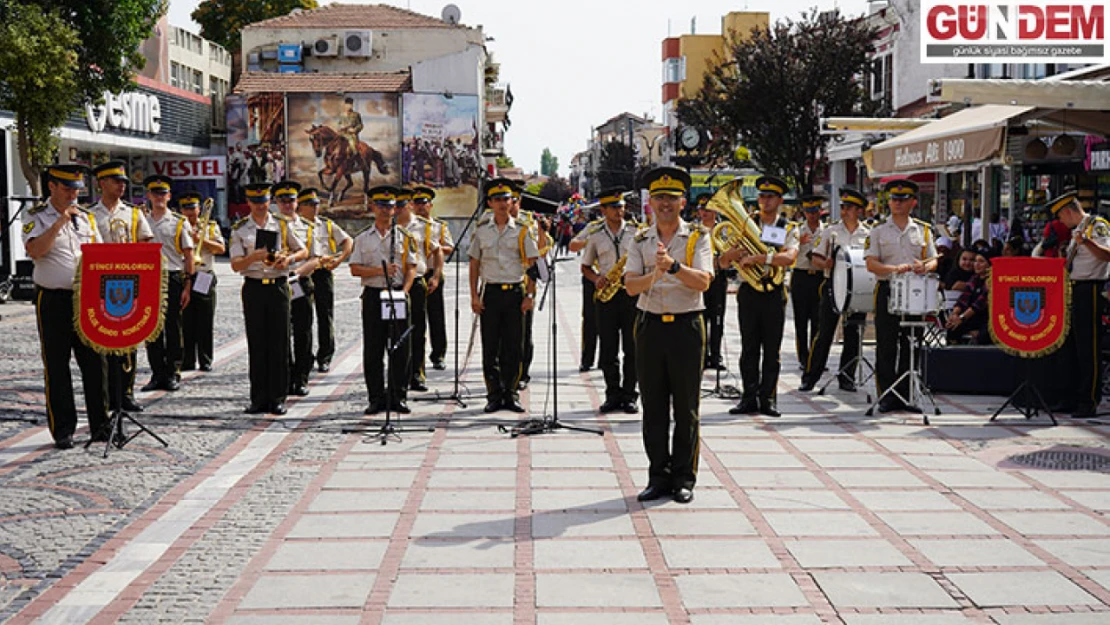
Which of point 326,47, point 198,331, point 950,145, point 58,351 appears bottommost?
point 198,331

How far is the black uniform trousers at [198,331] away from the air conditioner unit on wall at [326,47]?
49119mm

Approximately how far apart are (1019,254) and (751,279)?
156 inches

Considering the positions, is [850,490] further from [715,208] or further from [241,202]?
[241,202]

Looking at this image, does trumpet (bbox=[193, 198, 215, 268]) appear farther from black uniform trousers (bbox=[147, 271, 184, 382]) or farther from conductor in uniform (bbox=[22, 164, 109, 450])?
conductor in uniform (bbox=[22, 164, 109, 450])

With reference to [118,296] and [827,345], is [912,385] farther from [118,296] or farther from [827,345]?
[118,296]

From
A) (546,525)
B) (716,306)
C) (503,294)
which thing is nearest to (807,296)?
(716,306)

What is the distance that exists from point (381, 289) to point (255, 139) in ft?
149

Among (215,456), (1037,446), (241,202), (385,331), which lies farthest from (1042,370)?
(241,202)

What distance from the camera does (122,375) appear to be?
10.4m

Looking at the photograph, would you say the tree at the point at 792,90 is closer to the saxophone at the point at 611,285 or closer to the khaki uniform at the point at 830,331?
the khaki uniform at the point at 830,331

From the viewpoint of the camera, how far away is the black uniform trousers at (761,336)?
36.3ft

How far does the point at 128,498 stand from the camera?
7.79 meters

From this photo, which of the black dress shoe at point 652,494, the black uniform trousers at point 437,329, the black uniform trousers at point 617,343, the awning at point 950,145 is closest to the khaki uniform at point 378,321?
the black uniform trousers at point 617,343

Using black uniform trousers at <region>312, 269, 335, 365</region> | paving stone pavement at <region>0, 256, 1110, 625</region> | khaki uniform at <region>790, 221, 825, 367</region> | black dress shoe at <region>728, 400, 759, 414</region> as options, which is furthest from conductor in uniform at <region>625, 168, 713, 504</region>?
black uniform trousers at <region>312, 269, 335, 365</region>
